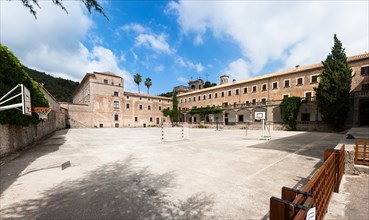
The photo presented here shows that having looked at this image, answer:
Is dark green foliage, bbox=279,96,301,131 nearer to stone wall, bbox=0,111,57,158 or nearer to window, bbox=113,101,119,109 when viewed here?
stone wall, bbox=0,111,57,158

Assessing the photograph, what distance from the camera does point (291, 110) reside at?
79.3 feet

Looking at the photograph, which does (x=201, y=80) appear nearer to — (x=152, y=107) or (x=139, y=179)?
(x=152, y=107)

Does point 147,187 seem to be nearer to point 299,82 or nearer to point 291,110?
point 291,110

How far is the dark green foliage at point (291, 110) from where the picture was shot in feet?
78.2

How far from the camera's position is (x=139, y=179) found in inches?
193

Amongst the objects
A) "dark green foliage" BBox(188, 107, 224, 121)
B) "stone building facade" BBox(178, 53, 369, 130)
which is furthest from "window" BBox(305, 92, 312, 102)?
"dark green foliage" BBox(188, 107, 224, 121)

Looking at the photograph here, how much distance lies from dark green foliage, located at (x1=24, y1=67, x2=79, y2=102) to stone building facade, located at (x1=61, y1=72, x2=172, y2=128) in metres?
27.8

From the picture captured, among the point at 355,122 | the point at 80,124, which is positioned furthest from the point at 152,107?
the point at 355,122

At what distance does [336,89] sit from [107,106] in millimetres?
42609

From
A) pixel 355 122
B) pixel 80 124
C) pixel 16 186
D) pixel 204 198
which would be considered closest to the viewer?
pixel 204 198

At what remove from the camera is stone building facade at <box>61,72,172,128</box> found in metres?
34.7

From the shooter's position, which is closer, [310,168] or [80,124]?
[310,168]

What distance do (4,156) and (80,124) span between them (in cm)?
3015

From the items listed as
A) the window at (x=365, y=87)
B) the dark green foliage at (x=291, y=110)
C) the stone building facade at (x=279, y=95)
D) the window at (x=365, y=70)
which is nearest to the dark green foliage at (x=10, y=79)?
the stone building facade at (x=279, y=95)
